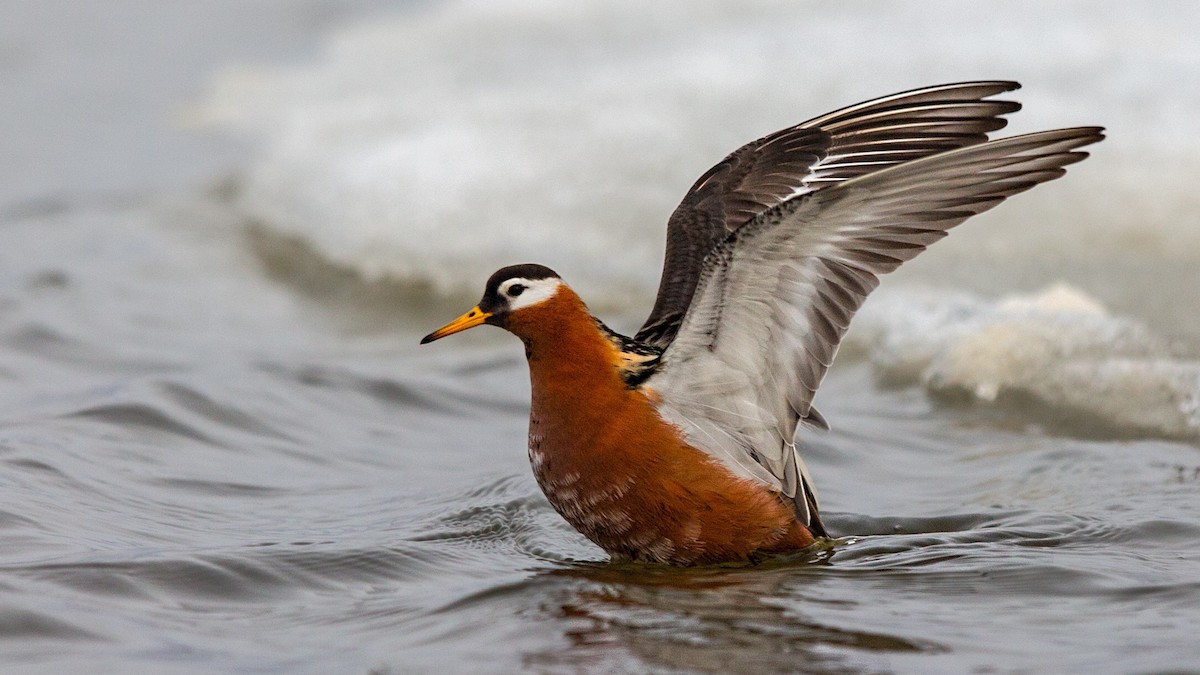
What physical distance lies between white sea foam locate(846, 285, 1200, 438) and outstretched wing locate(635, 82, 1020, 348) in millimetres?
2156

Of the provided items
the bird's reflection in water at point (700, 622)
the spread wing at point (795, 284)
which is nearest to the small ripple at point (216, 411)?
the bird's reflection in water at point (700, 622)

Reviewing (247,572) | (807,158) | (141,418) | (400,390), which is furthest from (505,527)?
(400,390)

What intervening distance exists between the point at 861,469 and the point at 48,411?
3.73 m

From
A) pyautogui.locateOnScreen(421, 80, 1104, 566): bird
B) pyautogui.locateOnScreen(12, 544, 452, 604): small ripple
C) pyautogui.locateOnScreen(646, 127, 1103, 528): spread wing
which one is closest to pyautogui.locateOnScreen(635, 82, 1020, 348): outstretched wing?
pyautogui.locateOnScreen(421, 80, 1104, 566): bird

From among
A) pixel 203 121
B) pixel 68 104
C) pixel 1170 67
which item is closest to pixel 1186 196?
pixel 1170 67

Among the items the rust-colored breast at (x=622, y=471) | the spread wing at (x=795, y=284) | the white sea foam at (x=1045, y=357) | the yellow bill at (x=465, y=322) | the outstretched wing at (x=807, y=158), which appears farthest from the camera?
the white sea foam at (x=1045, y=357)

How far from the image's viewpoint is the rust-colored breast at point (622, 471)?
5.25 metres

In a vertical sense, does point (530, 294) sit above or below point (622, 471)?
above

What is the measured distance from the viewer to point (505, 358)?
900cm

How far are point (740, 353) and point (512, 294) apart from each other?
829 mm

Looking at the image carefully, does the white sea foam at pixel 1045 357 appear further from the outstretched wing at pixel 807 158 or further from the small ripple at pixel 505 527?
the small ripple at pixel 505 527

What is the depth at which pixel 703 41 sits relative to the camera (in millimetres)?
11688

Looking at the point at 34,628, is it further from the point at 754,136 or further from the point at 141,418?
the point at 754,136

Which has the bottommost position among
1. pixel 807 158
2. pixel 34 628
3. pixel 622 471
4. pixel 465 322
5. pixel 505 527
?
pixel 34 628
